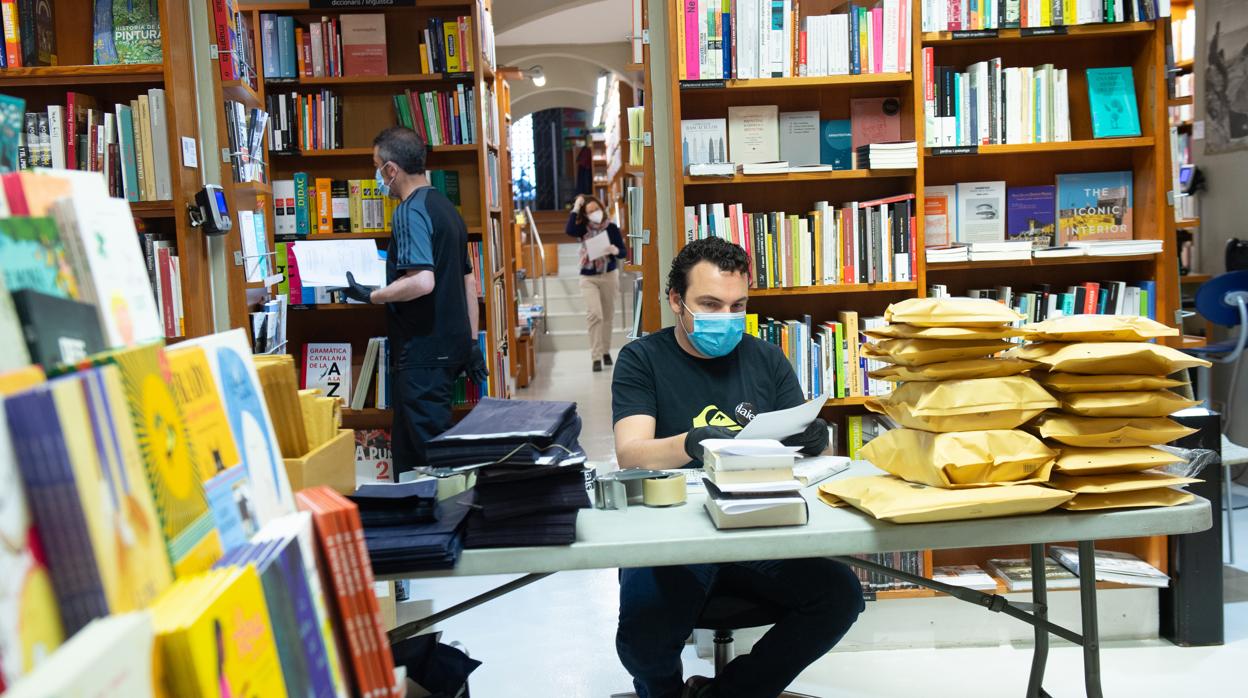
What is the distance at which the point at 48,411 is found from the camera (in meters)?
0.74

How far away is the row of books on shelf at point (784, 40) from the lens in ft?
10.8

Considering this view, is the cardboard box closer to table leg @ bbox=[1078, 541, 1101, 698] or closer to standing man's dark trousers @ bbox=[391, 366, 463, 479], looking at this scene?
table leg @ bbox=[1078, 541, 1101, 698]

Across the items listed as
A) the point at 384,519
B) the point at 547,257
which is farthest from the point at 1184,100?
the point at 547,257

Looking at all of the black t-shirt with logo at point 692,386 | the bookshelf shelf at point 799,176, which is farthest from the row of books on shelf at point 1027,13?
the black t-shirt with logo at point 692,386

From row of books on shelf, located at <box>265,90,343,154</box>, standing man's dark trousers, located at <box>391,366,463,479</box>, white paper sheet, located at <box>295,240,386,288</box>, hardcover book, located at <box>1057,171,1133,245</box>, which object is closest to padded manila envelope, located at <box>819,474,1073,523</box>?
hardcover book, located at <box>1057,171,1133,245</box>

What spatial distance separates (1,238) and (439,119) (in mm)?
4300

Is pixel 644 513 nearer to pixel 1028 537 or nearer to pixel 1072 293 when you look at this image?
pixel 1028 537

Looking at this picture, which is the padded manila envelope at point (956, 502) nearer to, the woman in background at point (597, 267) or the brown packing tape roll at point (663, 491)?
the brown packing tape roll at point (663, 491)

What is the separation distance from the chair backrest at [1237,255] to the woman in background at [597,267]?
5.21 metres

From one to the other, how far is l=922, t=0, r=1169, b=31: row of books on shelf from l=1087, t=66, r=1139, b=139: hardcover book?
0.22 m

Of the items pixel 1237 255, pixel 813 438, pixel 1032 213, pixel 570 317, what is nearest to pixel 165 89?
pixel 813 438

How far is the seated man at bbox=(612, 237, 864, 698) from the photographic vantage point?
2.17 meters

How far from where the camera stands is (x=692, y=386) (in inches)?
102

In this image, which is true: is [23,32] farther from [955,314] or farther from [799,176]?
[955,314]
